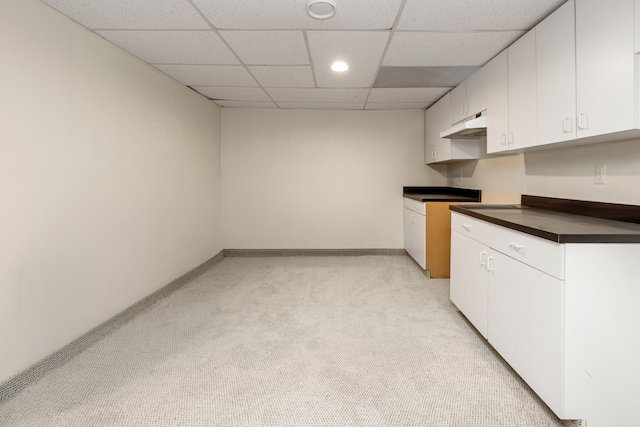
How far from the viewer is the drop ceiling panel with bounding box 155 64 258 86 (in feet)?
9.86

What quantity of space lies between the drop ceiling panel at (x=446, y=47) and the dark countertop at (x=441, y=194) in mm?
1470

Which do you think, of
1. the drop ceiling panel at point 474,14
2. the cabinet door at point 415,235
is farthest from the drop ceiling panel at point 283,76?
the cabinet door at point 415,235

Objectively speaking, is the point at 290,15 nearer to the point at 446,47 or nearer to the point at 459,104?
the point at 446,47

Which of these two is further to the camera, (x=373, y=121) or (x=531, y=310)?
(x=373, y=121)

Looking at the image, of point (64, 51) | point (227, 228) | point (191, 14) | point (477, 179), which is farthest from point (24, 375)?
point (477, 179)

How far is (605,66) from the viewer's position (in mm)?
1561

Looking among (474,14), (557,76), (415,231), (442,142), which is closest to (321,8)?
(474,14)

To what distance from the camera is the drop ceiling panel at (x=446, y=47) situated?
233cm

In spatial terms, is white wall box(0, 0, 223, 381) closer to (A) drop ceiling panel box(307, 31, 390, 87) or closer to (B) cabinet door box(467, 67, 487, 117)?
(A) drop ceiling panel box(307, 31, 390, 87)

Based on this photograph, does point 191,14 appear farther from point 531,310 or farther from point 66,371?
point 531,310

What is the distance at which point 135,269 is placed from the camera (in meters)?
2.76

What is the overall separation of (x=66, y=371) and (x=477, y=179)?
13.4 feet

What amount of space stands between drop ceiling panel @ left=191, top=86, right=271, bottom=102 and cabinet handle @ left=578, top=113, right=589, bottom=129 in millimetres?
3048

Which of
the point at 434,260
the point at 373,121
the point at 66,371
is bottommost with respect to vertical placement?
the point at 66,371
